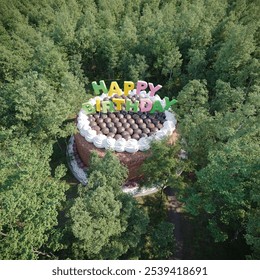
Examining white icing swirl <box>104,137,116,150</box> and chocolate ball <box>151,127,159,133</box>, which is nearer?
white icing swirl <box>104,137,116,150</box>

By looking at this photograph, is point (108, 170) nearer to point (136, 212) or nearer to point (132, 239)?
point (136, 212)

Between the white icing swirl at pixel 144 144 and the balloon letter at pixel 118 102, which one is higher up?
the balloon letter at pixel 118 102

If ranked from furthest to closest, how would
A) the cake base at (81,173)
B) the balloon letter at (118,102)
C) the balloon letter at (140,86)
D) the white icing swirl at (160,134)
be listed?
the balloon letter at (140,86), the balloon letter at (118,102), the cake base at (81,173), the white icing swirl at (160,134)

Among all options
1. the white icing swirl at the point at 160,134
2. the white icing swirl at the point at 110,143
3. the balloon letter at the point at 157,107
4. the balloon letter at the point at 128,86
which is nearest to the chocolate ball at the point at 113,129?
the white icing swirl at the point at 110,143

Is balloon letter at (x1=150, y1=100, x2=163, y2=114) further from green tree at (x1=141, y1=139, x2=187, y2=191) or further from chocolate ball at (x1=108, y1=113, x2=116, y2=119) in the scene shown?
green tree at (x1=141, y1=139, x2=187, y2=191)

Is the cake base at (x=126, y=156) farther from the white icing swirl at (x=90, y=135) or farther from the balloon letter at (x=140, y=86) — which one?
the balloon letter at (x=140, y=86)

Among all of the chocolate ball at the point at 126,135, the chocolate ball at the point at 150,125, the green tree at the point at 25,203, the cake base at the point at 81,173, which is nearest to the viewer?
the green tree at the point at 25,203

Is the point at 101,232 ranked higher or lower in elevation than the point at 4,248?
higher

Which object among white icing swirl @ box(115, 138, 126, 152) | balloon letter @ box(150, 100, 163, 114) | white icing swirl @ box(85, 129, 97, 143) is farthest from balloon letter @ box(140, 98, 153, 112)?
white icing swirl @ box(85, 129, 97, 143)
